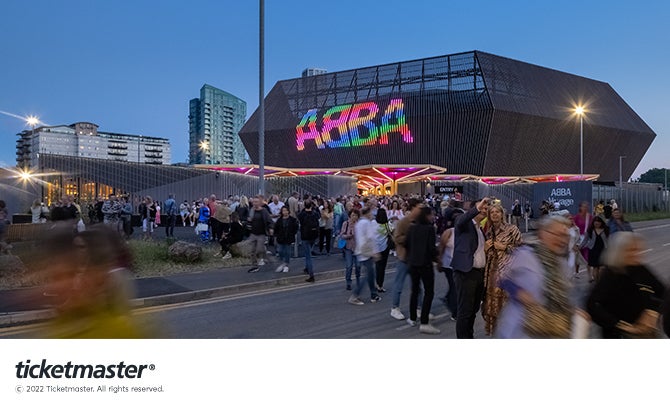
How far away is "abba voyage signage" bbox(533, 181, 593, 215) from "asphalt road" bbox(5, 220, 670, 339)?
1063 cm

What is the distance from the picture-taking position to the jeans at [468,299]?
441 centimetres

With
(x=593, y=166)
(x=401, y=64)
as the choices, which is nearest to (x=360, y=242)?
(x=401, y=64)

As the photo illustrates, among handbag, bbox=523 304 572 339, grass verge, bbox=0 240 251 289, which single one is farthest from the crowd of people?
grass verge, bbox=0 240 251 289

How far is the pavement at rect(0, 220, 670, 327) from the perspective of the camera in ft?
19.0

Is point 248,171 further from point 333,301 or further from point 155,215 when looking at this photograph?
point 333,301

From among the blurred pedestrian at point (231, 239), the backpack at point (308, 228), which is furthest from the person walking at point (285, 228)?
the blurred pedestrian at point (231, 239)

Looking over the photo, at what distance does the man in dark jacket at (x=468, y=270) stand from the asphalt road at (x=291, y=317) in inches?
31.9

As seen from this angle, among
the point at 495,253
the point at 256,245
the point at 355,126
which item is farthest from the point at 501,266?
the point at 355,126

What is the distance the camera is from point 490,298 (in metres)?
4.59

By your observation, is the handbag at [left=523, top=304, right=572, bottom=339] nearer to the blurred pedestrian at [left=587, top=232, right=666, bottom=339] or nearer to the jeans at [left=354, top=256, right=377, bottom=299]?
the blurred pedestrian at [left=587, top=232, right=666, bottom=339]

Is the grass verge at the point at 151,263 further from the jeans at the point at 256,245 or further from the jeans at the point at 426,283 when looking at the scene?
the jeans at the point at 426,283
